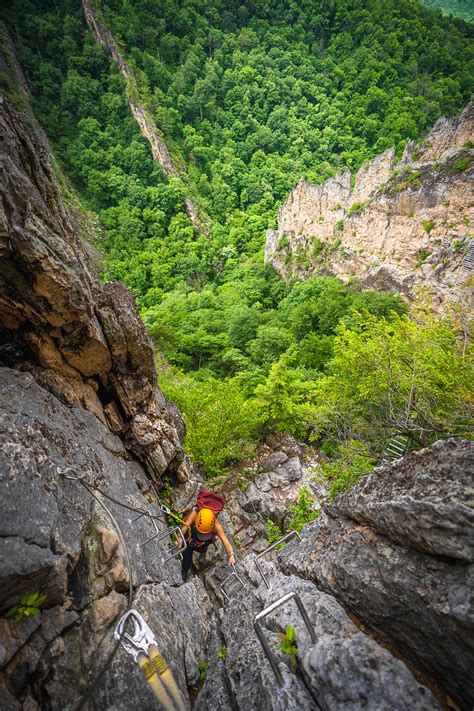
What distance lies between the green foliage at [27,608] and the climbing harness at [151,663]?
3.03ft

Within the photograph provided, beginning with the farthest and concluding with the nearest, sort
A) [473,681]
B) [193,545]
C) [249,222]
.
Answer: [249,222], [193,545], [473,681]

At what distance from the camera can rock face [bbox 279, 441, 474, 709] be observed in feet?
8.69

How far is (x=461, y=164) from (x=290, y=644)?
3504cm

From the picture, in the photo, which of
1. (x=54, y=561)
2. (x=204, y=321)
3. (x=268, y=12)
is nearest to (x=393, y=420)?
(x=54, y=561)

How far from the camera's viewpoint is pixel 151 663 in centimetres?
347

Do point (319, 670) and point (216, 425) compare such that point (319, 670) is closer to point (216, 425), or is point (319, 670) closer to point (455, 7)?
point (216, 425)

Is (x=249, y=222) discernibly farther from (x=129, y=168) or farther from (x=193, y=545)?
(x=193, y=545)

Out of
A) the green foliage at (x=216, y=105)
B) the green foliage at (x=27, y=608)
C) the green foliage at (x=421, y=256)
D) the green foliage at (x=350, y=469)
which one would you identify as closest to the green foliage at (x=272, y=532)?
the green foliage at (x=350, y=469)

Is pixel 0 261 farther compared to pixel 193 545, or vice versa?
pixel 193 545

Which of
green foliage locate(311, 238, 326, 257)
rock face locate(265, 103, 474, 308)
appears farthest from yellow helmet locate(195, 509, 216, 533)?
green foliage locate(311, 238, 326, 257)

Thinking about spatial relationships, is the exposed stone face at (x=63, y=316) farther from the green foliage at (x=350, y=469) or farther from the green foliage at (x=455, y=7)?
the green foliage at (x=455, y=7)

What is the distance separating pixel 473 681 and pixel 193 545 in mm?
5404

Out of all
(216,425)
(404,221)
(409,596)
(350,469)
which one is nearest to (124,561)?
(409,596)

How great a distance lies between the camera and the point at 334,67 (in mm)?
98875
